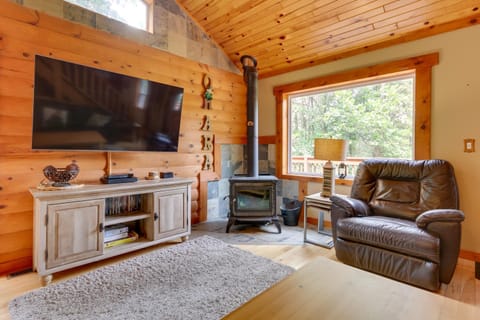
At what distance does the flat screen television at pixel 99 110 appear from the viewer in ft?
7.23

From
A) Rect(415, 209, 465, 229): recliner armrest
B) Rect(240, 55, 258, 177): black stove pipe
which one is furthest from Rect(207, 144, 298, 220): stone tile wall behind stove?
Rect(415, 209, 465, 229): recliner armrest

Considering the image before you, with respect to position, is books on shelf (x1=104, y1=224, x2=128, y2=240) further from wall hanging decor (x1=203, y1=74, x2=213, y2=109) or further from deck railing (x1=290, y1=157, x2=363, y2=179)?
deck railing (x1=290, y1=157, x2=363, y2=179)

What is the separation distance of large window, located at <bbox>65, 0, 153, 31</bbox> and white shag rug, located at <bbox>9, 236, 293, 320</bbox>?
2.71 meters

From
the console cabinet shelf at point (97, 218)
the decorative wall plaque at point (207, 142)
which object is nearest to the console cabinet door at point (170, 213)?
the console cabinet shelf at point (97, 218)

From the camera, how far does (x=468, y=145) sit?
8.38ft

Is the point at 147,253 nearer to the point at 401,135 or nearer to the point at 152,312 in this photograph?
the point at 152,312

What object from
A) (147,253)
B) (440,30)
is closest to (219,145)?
(147,253)

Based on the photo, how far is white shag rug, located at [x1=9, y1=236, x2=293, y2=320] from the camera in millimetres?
1691

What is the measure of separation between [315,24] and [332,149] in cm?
155

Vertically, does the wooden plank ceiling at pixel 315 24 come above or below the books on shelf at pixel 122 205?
above

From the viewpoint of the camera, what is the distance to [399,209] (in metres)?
2.54

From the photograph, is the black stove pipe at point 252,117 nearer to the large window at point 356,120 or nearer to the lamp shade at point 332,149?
the large window at point 356,120

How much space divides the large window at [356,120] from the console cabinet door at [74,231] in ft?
9.42

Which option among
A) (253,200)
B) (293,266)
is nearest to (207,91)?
(253,200)
